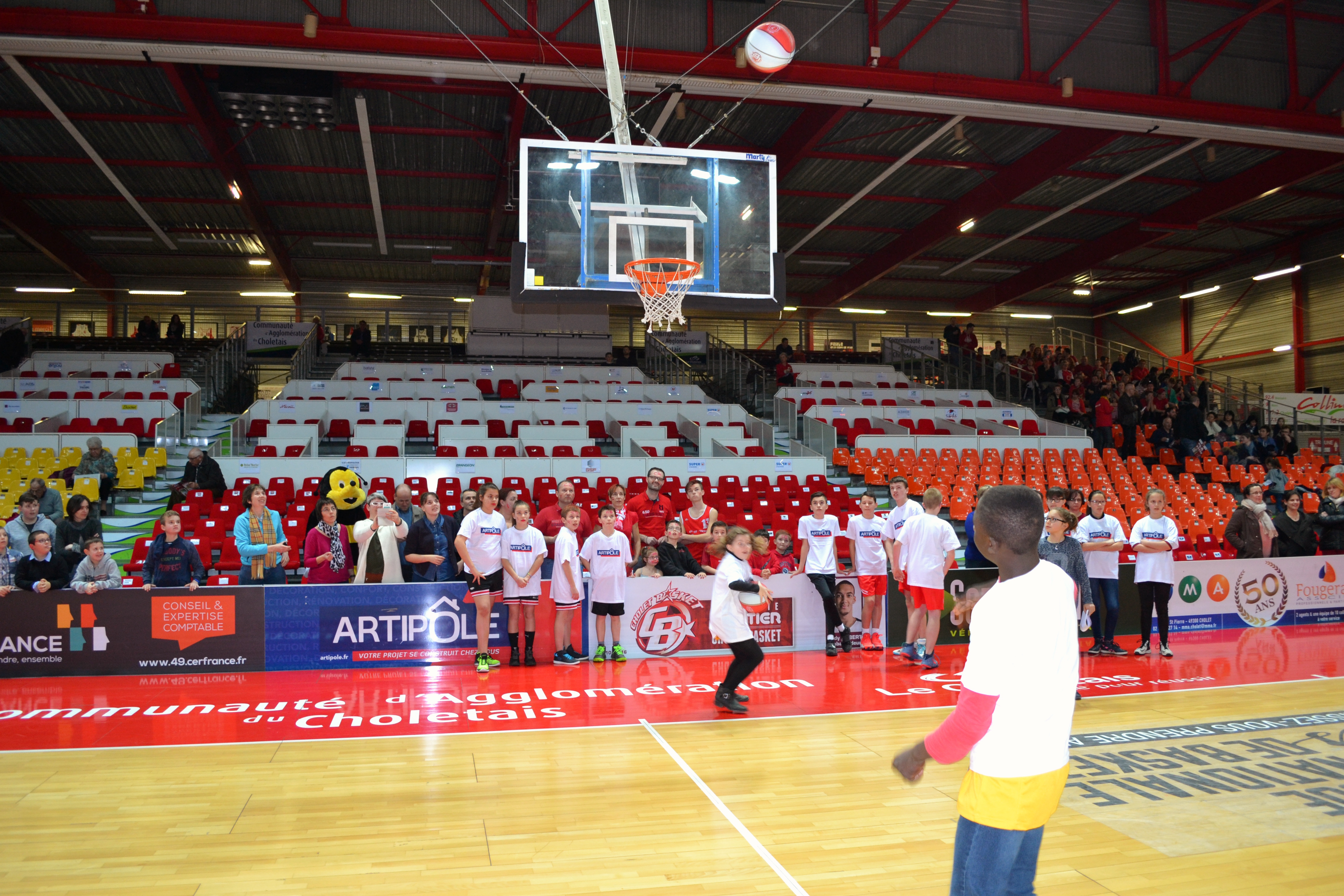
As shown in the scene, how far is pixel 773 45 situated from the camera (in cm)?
1177

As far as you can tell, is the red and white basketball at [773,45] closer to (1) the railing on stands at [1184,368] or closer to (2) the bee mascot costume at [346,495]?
(2) the bee mascot costume at [346,495]

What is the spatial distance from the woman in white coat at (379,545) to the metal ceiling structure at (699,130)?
7719mm

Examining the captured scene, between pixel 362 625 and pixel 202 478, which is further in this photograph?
pixel 202 478

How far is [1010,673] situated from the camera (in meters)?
2.25

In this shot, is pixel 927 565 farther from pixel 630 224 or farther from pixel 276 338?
pixel 276 338

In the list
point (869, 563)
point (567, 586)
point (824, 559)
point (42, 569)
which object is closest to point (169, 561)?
point (42, 569)

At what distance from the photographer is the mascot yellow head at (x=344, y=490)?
9.60 meters

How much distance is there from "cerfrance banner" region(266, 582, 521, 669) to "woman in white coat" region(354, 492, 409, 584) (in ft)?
0.81

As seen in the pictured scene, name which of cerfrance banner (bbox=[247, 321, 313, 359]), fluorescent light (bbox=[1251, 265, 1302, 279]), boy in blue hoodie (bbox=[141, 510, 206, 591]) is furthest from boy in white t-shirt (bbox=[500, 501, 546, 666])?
fluorescent light (bbox=[1251, 265, 1302, 279])

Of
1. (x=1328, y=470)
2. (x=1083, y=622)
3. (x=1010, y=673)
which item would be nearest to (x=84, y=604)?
(x=1010, y=673)

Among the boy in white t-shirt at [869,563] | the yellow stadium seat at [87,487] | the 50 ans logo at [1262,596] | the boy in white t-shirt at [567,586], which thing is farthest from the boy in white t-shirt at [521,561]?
the 50 ans logo at [1262,596]

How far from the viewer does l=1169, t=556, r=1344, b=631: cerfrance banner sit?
1045cm

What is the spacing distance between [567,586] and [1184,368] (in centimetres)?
2988

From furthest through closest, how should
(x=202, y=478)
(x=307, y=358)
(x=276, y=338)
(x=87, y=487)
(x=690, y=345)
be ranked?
(x=690, y=345), (x=276, y=338), (x=307, y=358), (x=202, y=478), (x=87, y=487)
